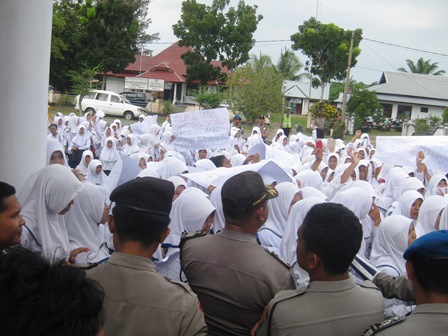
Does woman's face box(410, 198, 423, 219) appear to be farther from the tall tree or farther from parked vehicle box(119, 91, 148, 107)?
the tall tree

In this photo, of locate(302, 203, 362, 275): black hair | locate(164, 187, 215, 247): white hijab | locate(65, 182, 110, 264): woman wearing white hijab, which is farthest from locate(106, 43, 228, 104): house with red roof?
locate(302, 203, 362, 275): black hair

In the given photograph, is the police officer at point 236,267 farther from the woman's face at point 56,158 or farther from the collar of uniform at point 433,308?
the woman's face at point 56,158

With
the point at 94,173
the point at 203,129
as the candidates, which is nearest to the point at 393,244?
the point at 203,129

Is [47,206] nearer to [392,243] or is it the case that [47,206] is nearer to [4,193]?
[4,193]

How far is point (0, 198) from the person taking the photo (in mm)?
2445

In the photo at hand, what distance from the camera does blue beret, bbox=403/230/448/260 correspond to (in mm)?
1794

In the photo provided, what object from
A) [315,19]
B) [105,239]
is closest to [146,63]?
[315,19]

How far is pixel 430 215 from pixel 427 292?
8.41 ft

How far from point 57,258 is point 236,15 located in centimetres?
3533

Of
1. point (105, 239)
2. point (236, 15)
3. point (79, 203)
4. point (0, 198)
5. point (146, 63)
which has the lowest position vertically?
point (105, 239)

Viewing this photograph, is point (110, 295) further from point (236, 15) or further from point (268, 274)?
point (236, 15)

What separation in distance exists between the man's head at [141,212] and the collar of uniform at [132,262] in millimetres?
77

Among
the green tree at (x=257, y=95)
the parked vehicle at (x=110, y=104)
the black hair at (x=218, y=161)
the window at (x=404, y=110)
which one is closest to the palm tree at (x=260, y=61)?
the green tree at (x=257, y=95)

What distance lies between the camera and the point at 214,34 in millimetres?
35188
